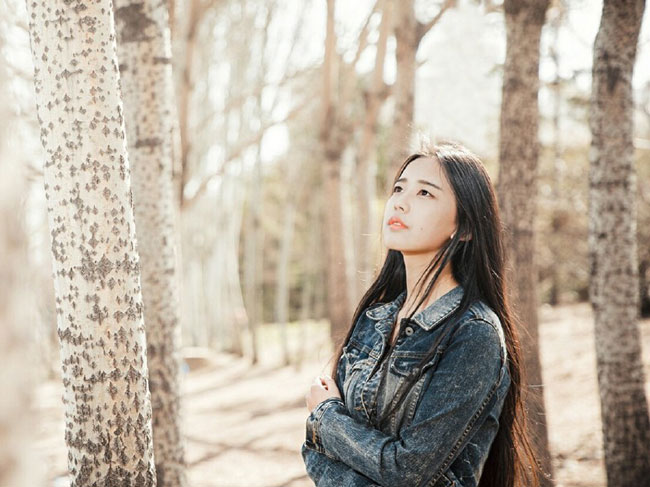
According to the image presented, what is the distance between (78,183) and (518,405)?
1534 millimetres

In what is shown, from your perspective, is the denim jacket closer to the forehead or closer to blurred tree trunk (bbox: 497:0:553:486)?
the forehead

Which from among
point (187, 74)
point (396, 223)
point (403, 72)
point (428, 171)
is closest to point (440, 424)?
point (396, 223)

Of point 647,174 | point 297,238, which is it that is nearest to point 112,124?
point 647,174

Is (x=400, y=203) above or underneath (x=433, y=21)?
underneath

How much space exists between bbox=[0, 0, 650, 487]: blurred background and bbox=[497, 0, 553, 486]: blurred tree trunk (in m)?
0.26

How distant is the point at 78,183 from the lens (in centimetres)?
200

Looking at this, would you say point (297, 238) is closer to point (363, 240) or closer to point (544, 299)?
point (544, 299)

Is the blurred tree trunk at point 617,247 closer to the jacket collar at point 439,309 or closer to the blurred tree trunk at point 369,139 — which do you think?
the jacket collar at point 439,309

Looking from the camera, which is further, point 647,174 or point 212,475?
point 647,174

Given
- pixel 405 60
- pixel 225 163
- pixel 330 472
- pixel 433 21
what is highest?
pixel 433 21

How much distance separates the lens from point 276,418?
819cm

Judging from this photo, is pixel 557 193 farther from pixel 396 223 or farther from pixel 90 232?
pixel 90 232

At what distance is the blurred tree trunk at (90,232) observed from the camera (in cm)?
200

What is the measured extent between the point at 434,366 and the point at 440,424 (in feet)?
0.58
